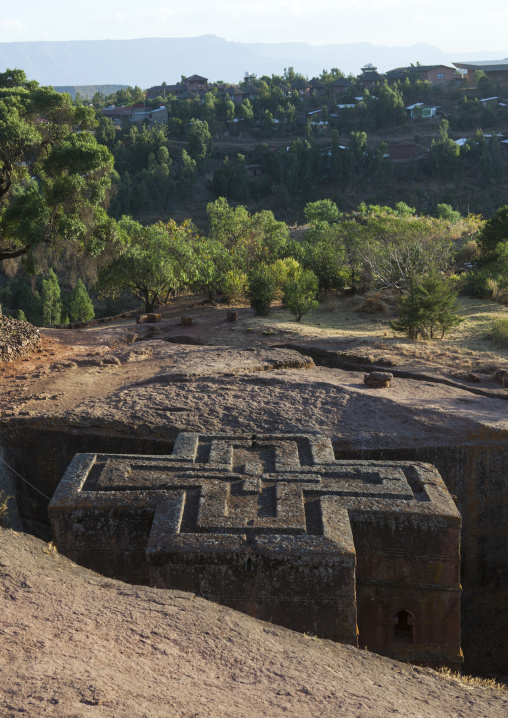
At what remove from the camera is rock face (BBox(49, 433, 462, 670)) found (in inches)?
208

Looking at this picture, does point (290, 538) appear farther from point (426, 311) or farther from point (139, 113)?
point (139, 113)

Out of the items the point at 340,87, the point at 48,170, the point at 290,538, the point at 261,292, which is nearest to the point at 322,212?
the point at 261,292

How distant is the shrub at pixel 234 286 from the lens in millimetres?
18781

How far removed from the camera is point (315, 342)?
1268 cm

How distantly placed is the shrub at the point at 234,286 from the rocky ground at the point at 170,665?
14.1 m

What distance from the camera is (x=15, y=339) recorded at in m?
11.6

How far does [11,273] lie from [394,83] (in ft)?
220

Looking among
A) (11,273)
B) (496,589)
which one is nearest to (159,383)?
(496,589)

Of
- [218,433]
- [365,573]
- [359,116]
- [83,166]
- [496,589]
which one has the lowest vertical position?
[496,589]

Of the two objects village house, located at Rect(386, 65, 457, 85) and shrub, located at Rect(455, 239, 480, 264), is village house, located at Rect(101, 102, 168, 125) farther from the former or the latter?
shrub, located at Rect(455, 239, 480, 264)

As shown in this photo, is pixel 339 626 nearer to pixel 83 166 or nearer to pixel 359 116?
pixel 83 166

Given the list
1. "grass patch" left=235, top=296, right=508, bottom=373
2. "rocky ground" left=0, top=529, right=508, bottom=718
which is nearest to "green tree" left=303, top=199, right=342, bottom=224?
"grass patch" left=235, top=296, right=508, bottom=373

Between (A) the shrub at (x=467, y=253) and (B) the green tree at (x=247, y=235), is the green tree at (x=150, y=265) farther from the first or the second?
(A) the shrub at (x=467, y=253)

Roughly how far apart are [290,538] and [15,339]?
7.99 m
